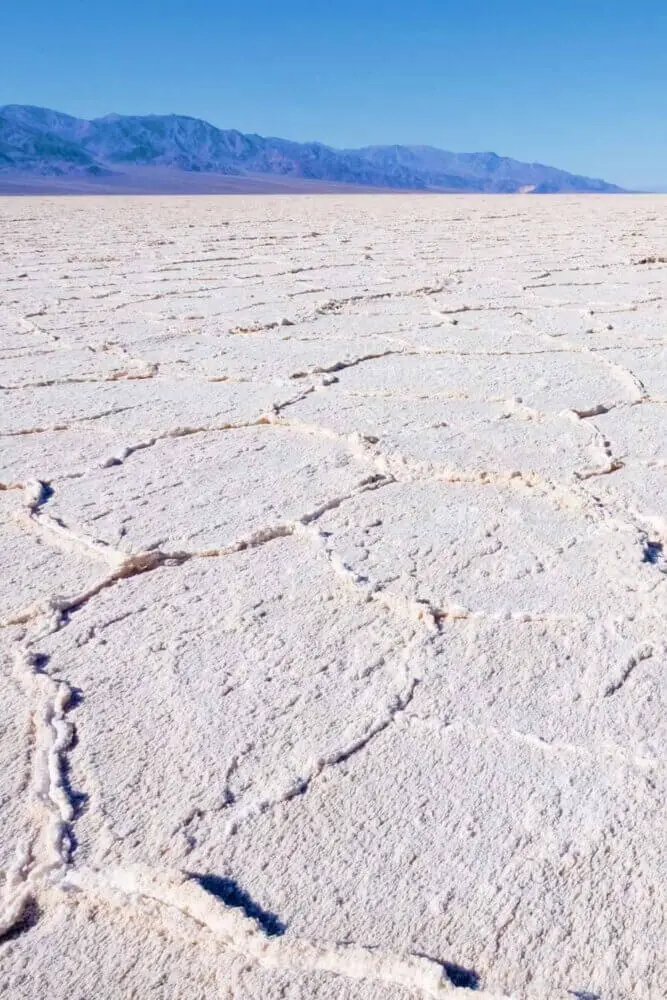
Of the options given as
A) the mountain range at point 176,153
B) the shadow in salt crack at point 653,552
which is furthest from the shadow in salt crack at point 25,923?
the mountain range at point 176,153

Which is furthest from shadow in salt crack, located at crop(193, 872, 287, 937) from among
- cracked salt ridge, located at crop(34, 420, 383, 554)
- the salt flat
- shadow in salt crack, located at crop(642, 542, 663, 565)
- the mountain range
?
the mountain range

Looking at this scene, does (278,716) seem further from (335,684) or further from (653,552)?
(653,552)

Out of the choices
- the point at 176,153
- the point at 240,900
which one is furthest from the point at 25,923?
the point at 176,153

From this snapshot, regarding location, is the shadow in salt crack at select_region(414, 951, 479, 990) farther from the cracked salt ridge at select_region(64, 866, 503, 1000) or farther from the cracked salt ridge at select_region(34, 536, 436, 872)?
the cracked salt ridge at select_region(34, 536, 436, 872)

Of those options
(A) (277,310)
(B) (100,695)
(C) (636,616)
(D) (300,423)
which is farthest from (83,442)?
(A) (277,310)

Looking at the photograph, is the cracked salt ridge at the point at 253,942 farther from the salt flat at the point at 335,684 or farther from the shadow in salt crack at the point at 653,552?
the shadow in salt crack at the point at 653,552

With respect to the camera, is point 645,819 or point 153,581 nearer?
point 645,819

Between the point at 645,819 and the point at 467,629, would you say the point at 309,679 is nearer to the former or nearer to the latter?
the point at 467,629
